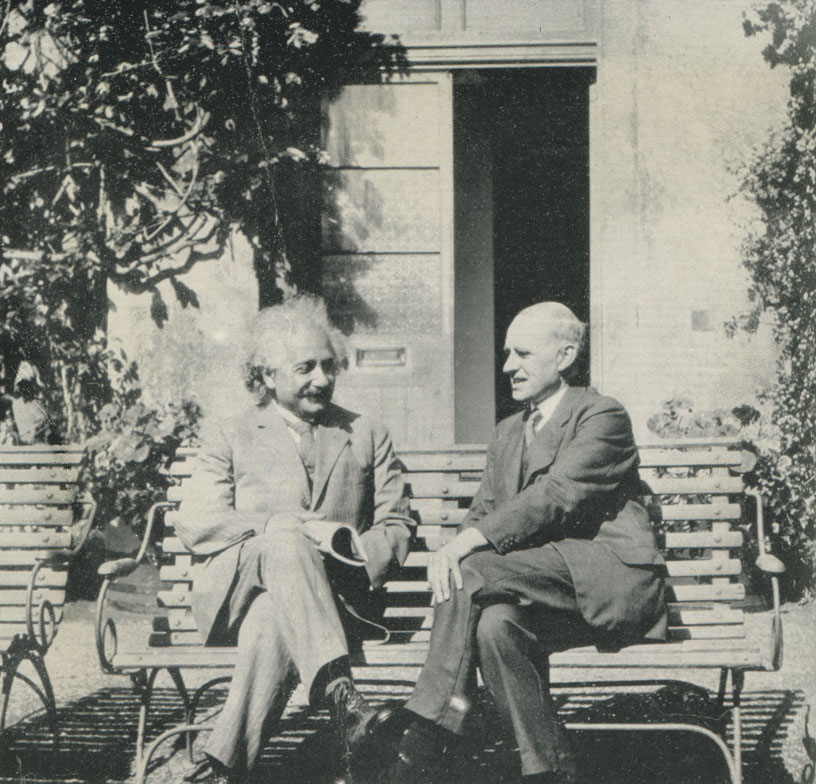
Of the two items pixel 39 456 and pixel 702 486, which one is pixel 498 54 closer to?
pixel 702 486

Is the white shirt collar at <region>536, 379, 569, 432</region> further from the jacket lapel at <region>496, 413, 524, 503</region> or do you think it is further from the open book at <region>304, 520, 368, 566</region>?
the open book at <region>304, 520, 368, 566</region>

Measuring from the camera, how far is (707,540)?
160 inches

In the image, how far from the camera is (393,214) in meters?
7.14

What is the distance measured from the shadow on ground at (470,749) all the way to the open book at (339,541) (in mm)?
653

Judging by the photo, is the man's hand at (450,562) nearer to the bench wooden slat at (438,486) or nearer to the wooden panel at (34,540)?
the bench wooden slat at (438,486)

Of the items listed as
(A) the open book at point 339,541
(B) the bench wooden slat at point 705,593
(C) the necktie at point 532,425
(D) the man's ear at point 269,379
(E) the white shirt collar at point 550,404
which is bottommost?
(B) the bench wooden slat at point 705,593

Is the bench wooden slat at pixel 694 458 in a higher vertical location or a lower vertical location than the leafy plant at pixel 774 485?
higher

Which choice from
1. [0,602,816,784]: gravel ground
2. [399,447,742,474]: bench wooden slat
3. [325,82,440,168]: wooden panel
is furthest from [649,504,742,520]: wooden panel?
[325,82,440,168]: wooden panel

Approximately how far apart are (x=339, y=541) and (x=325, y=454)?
44 centimetres

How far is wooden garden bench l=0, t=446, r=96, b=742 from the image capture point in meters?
4.32

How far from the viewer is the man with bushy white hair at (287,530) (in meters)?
3.51

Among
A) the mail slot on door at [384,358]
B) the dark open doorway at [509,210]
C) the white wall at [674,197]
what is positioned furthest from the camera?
the dark open doorway at [509,210]

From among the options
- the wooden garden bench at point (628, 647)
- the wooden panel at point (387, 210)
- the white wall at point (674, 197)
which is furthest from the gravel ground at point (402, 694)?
the wooden panel at point (387, 210)

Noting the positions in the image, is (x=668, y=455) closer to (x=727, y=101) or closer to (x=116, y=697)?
(x=116, y=697)
